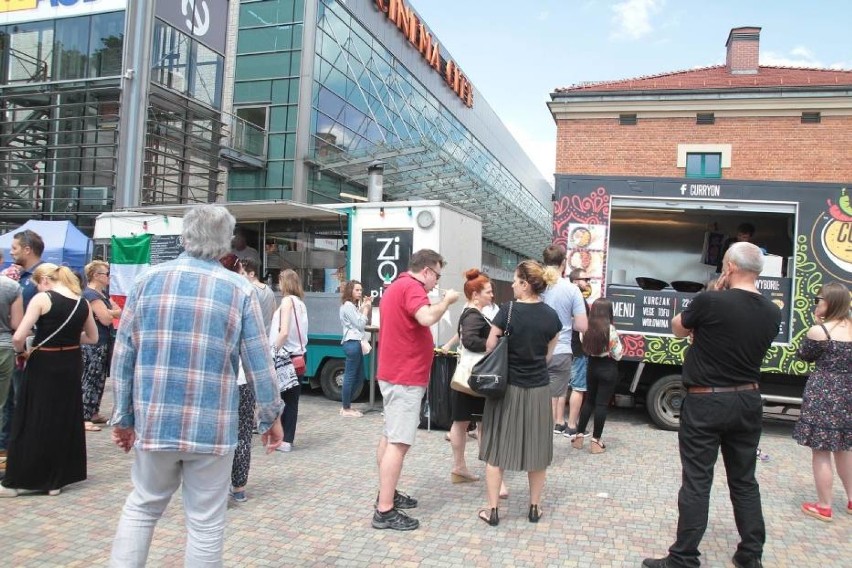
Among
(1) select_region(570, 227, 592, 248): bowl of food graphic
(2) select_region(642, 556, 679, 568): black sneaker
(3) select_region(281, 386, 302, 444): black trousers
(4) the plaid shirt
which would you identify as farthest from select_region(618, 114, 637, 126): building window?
(4) the plaid shirt

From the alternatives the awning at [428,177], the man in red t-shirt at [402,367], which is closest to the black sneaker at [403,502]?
the man in red t-shirt at [402,367]

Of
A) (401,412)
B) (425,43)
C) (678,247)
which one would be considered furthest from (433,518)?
(425,43)

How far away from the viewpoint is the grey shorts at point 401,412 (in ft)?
13.4

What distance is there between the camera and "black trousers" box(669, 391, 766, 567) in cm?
348

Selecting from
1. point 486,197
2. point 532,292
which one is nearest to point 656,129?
point 486,197

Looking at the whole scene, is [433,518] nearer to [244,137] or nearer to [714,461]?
[714,461]

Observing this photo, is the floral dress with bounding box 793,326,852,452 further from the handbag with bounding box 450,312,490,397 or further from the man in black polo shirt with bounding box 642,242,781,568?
the handbag with bounding box 450,312,490,397

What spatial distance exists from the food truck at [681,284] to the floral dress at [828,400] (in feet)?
7.59

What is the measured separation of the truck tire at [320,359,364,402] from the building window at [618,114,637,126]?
1278 centimetres

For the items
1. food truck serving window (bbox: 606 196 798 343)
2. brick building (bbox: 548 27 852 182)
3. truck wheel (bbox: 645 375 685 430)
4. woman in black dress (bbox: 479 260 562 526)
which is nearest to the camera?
woman in black dress (bbox: 479 260 562 526)

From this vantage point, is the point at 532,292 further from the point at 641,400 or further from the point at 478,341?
the point at 641,400

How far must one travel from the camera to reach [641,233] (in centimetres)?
984

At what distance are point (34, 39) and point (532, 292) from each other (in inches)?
660

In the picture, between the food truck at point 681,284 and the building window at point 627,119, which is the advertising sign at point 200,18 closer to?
the building window at point 627,119
